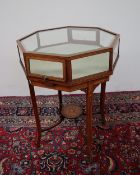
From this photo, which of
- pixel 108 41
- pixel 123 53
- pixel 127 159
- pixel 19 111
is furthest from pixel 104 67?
pixel 19 111

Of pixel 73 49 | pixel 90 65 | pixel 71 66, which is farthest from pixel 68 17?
pixel 71 66

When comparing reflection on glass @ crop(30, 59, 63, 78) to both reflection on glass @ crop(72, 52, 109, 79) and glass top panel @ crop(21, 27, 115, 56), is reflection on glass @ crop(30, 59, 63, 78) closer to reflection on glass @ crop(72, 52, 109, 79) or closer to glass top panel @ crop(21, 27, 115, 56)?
reflection on glass @ crop(72, 52, 109, 79)

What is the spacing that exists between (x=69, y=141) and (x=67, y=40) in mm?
1103

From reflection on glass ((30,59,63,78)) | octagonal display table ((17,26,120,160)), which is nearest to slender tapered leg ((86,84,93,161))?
octagonal display table ((17,26,120,160))

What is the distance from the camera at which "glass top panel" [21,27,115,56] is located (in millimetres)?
2100

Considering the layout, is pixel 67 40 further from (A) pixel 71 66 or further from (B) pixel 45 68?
(A) pixel 71 66

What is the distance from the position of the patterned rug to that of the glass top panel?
3.27 feet

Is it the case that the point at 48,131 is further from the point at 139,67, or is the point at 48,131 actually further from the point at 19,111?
the point at 139,67

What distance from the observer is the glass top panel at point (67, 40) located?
6.89ft

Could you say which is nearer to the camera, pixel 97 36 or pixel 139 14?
pixel 97 36

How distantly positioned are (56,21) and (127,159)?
6.13 feet

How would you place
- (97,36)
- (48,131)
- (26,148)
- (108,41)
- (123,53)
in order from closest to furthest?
(108,41)
(97,36)
(26,148)
(48,131)
(123,53)

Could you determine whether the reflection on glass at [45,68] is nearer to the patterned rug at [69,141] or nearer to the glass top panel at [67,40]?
the glass top panel at [67,40]

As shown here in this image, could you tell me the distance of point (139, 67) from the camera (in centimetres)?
335
